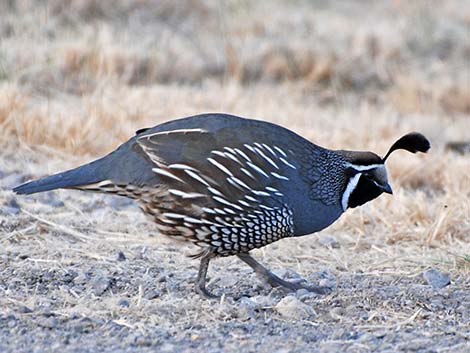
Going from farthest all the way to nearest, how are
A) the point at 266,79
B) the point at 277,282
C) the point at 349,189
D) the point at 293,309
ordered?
the point at 266,79
the point at 349,189
the point at 277,282
the point at 293,309

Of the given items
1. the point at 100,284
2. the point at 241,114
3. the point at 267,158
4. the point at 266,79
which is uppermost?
the point at 267,158

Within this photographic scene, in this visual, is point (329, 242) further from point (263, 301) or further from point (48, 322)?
point (48, 322)

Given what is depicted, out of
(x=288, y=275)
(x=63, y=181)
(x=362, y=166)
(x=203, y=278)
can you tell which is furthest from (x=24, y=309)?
(x=362, y=166)

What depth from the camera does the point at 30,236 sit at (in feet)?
19.6

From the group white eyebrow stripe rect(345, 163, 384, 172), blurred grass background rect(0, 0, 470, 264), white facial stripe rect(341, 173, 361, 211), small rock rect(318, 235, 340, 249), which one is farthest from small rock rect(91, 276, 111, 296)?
blurred grass background rect(0, 0, 470, 264)

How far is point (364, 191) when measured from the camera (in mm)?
5500

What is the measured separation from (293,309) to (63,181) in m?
1.32

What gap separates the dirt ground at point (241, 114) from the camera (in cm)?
462

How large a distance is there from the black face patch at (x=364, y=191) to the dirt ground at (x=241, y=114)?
1.41 feet

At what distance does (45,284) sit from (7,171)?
6.49 feet

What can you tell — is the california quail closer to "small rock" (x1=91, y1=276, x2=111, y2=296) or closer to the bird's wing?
the bird's wing

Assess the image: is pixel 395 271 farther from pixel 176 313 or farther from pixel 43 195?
pixel 43 195

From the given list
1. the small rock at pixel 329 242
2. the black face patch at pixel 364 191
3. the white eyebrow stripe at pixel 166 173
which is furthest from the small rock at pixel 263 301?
the small rock at pixel 329 242

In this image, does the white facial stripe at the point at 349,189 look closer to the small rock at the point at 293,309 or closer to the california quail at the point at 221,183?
the california quail at the point at 221,183
